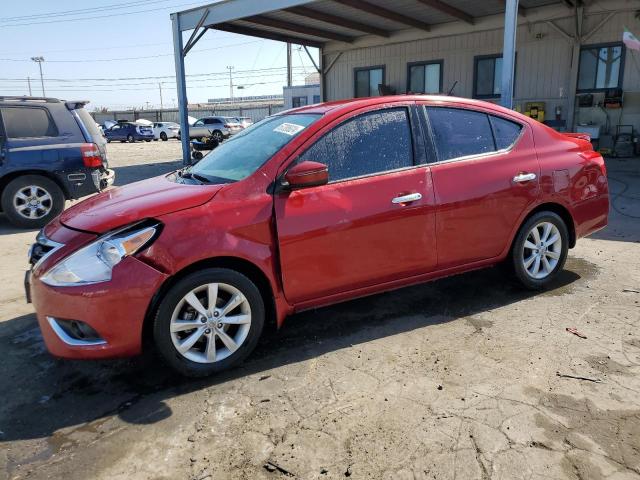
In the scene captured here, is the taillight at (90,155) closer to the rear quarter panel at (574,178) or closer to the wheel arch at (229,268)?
the wheel arch at (229,268)

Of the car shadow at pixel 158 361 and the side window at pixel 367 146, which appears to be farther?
the side window at pixel 367 146

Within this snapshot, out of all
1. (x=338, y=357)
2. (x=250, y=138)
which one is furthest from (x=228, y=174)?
(x=338, y=357)

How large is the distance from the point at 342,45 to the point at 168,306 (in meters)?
15.9

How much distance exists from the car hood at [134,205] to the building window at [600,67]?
12644 mm

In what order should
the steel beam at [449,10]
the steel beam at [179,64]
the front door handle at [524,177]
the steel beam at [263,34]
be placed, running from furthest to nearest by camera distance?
1. the steel beam at [263,34]
2. the steel beam at [179,64]
3. the steel beam at [449,10]
4. the front door handle at [524,177]

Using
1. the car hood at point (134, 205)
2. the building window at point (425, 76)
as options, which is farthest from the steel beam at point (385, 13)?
the car hood at point (134, 205)

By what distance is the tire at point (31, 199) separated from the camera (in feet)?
23.4

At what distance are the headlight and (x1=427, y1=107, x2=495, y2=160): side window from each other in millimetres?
2184

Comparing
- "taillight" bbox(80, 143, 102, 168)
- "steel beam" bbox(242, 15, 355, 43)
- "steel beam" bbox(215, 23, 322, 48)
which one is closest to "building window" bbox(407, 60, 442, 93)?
"steel beam" bbox(242, 15, 355, 43)

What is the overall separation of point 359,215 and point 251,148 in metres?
0.96

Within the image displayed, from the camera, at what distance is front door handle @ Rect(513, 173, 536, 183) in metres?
3.92

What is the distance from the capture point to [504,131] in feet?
13.3

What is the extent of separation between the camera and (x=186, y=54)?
540 inches

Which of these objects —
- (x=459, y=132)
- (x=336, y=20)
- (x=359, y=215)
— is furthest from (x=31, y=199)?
(x=336, y=20)
